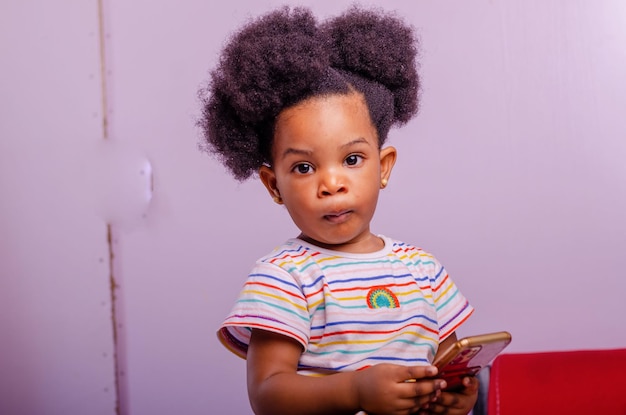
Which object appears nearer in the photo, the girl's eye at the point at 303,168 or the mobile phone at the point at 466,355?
the mobile phone at the point at 466,355

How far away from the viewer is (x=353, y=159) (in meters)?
1.10

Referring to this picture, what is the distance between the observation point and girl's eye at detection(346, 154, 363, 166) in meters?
1.10

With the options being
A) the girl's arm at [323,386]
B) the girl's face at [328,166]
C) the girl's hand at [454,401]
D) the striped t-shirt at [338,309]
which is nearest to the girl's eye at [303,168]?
the girl's face at [328,166]

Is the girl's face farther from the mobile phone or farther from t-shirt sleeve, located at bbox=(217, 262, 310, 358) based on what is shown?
the mobile phone

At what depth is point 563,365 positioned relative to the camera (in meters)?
1.47

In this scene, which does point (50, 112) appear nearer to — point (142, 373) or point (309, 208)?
point (142, 373)

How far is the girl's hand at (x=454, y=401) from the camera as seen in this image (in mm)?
1001

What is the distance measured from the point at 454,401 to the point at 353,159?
349 mm

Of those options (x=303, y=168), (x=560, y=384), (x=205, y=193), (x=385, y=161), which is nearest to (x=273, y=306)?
(x=303, y=168)

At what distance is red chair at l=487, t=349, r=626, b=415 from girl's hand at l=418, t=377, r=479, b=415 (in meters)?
0.47

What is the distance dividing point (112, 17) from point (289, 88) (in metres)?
0.92

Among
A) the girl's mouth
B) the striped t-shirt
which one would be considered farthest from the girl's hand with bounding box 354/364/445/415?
the girl's mouth

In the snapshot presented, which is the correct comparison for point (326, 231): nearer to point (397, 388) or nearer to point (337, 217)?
point (337, 217)

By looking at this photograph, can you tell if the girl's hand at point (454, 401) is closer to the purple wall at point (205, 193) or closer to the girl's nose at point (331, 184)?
the girl's nose at point (331, 184)
